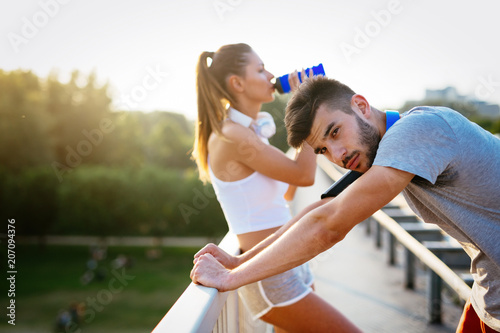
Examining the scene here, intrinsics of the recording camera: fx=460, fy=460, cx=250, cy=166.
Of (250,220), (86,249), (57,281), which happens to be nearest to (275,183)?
(250,220)

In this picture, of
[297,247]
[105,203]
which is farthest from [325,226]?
[105,203]

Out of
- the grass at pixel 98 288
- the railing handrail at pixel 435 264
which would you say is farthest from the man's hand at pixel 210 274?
the grass at pixel 98 288

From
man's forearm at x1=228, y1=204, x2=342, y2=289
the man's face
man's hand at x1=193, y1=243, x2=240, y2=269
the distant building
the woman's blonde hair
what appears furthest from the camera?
the distant building

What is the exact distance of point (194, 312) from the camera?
1.18m

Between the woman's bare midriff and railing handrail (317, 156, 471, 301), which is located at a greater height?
the woman's bare midriff

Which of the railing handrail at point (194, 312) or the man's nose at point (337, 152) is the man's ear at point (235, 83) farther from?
the railing handrail at point (194, 312)

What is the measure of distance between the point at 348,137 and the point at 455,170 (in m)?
0.29

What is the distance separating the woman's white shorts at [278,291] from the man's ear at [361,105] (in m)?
0.70

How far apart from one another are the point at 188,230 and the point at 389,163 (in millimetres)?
31699

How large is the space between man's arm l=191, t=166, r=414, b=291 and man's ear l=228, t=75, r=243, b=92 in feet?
2.93

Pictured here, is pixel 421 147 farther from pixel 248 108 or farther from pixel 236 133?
pixel 248 108

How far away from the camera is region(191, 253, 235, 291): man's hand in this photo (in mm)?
1366

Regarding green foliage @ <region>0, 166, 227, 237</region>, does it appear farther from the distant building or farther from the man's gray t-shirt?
the man's gray t-shirt

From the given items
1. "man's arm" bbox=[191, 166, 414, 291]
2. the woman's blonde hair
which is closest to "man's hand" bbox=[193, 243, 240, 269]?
"man's arm" bbox=[191, 166, 414, 291]
